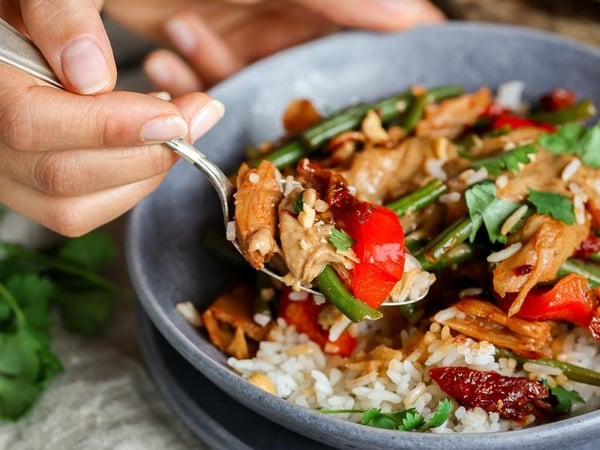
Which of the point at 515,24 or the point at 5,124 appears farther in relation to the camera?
the point at 515,24

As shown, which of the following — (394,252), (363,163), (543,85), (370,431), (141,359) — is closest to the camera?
(370,431)

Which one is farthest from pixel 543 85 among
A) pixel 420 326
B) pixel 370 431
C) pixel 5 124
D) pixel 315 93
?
pixel 5 124

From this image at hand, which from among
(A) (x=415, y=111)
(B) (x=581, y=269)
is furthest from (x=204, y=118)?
(B) (x=581, y=269)

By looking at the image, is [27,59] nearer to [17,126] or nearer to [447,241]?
[17,126]

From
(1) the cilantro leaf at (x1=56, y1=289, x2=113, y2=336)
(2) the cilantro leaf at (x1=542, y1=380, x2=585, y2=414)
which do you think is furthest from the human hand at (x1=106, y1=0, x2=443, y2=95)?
(2) the cilantro leaf at (x1=542, y1=380, x2=585, y2=414)

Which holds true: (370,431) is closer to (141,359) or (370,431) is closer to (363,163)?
Answer: (363,163)

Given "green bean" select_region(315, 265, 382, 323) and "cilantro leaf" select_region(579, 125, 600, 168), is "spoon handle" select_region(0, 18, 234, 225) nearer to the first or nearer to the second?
"green bean" select_region(315, 265, 382, 323)

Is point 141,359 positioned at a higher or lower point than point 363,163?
lower
